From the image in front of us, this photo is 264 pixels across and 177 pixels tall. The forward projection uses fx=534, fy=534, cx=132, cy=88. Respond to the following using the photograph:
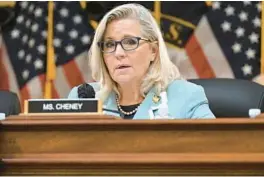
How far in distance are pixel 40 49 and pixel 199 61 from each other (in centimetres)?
116

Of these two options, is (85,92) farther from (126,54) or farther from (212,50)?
(212,50)

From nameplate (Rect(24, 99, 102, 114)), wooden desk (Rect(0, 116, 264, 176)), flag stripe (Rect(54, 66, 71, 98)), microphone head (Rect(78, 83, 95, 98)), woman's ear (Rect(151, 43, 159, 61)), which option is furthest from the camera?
flag stripe (Rect(54, 66, 71, 98))

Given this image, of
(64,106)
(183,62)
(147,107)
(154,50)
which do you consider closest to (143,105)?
(147,107)

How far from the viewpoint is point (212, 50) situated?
3.77 metres

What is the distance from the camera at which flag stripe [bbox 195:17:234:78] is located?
3752mm

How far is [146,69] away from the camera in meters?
2.15

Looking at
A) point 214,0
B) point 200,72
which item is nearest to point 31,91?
point 200,72

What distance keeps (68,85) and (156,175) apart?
2866mm

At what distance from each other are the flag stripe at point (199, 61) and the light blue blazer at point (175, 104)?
1614mm

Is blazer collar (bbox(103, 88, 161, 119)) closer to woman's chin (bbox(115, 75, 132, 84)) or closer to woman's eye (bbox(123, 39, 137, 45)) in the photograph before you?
woman's chin (bbox(115, 75, 132, 84))

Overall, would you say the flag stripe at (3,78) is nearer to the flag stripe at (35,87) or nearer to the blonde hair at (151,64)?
the flag stripe at (35,87)

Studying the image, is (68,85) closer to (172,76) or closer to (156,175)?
(172,76)

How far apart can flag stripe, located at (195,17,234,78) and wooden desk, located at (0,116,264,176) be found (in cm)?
265

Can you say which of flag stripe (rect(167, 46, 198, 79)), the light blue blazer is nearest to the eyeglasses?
the light blue blazer
